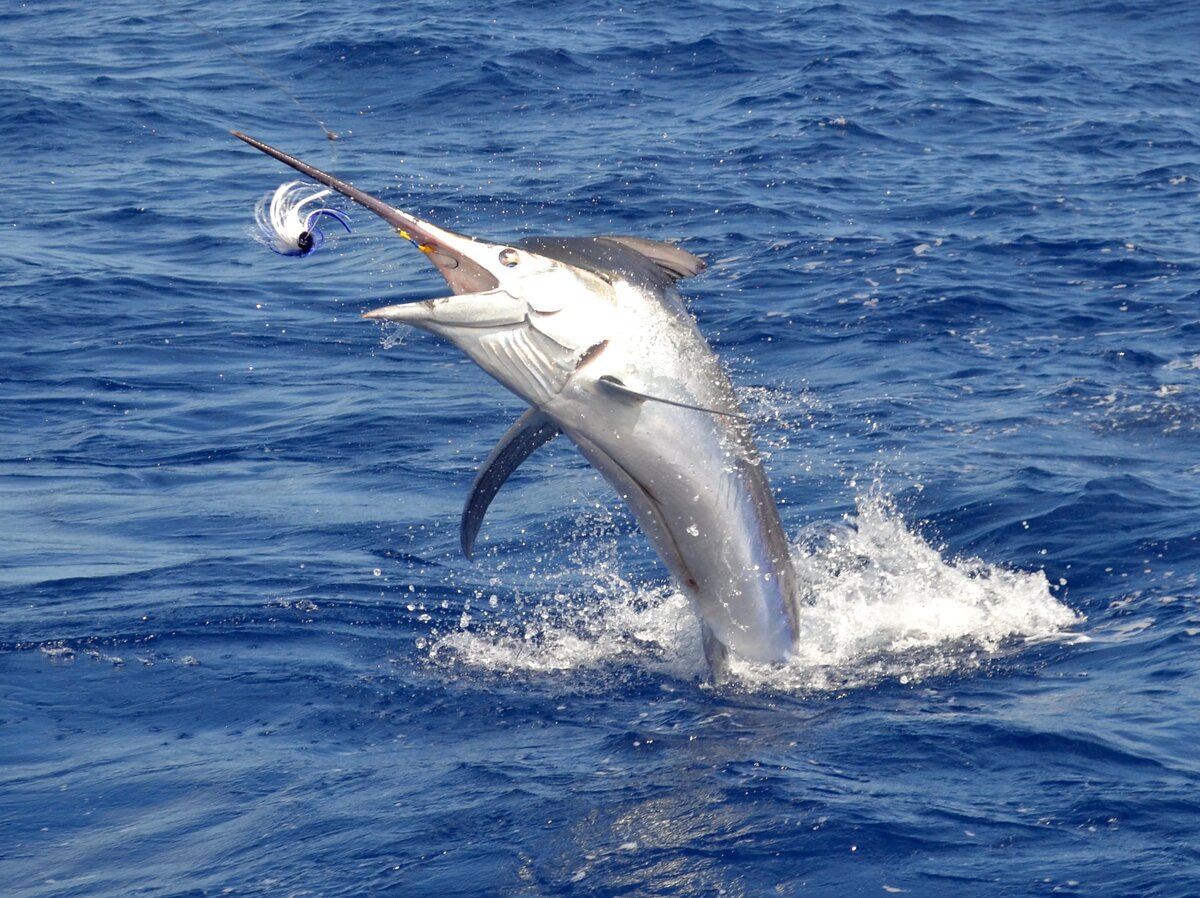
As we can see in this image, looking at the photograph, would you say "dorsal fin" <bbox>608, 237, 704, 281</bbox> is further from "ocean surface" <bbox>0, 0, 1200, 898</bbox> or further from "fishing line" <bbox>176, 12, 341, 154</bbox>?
"ocean surface" <bbox>0, 0, 1200, 898</bbox>

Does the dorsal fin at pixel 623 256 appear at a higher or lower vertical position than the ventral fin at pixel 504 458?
higher

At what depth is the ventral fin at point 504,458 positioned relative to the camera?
20.9 feet

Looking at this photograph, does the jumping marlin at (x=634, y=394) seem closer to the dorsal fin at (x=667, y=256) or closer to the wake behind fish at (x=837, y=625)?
the dorsal fin at (x=667, y=256)

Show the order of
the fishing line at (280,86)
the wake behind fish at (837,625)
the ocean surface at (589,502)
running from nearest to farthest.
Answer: the ocean surface at (589,502) → the wake behind fish at (837,625) → the fishing line at (280,86)

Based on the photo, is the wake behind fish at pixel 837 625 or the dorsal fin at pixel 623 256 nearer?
the dorsal fin at pixel 623 256

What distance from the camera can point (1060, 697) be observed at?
6961mm

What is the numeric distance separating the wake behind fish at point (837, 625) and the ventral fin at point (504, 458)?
3.29 ft

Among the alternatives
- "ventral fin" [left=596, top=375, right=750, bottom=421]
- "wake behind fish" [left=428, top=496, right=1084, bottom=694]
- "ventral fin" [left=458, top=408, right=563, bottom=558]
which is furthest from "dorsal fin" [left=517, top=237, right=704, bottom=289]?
"wake behind fish" [left=428, top=496, right=1084, bottom=694]

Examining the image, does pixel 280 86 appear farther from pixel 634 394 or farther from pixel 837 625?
pixel 634 394

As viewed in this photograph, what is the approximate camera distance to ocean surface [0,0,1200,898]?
5.89m

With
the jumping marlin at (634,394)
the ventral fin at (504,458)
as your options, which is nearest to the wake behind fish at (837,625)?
the jumping marlin at (634,394)

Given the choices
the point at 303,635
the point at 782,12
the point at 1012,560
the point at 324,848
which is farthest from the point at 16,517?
the point at 782,12

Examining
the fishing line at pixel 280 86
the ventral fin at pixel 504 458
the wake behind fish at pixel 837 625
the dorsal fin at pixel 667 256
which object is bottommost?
the wake behind fish at pixel 837 625

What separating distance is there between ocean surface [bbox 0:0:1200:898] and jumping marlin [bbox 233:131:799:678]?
1.71 feet
